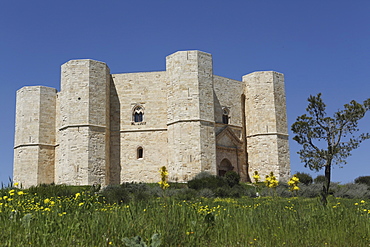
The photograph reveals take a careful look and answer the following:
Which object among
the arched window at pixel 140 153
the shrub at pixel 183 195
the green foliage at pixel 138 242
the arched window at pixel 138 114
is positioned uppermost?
the arched window at pixel 138 114

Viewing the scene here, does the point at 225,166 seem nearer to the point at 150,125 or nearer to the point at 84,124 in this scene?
the point at 150,125

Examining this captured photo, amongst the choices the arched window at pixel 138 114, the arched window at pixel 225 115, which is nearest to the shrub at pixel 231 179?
the arched window at pixel 225 115

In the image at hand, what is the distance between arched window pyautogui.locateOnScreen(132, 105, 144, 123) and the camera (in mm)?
31438

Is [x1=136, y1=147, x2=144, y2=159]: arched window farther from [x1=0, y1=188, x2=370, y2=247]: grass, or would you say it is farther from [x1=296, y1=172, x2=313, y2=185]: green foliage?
[x1=0, y1=188, x2=370, y2=247]: grass

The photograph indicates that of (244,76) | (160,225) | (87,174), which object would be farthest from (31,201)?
(244,76)

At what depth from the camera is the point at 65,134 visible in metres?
29.5

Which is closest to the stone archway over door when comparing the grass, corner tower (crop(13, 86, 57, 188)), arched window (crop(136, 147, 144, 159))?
arched window (crop(136, 147, 144, 159))

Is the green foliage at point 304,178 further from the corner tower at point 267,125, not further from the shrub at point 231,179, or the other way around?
the shrub at point 231,179

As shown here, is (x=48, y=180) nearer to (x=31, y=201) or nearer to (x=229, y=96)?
(x=229, y=96)

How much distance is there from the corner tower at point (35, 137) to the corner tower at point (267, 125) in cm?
1463

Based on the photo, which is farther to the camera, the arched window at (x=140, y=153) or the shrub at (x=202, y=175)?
the arched window at (x=140, y=153)

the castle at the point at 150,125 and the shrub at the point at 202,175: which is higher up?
the castle at the point at 150,125

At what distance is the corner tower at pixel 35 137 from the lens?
3266cm

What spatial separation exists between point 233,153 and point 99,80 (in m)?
10.8
